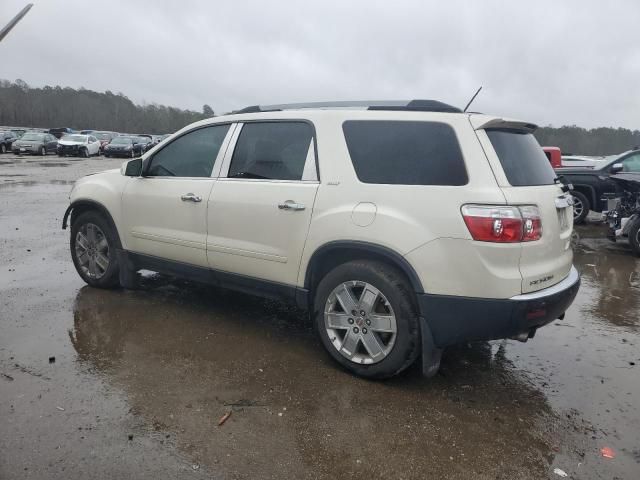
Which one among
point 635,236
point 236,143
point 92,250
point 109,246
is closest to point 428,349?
point 236,143

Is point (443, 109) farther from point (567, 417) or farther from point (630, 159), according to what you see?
point (630, 159)

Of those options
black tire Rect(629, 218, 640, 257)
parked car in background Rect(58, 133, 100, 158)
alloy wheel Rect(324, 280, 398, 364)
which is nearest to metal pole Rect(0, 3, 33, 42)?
alloy wheel Rect(324, 280, 398, 364)

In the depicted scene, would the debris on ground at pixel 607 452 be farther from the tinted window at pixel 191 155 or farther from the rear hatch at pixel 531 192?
the tinted window at pixel 191 155

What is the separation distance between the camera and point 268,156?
156 inches

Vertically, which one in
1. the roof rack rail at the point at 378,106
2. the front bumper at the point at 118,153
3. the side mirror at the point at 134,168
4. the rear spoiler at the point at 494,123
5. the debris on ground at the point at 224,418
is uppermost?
the roof rack rail at the point at 378,106

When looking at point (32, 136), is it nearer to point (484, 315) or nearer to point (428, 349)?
point (428, 349)

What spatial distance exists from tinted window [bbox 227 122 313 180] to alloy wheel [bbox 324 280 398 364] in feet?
3.15

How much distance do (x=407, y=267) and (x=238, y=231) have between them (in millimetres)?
1477

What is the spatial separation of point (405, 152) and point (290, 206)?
→ 0.92 meters

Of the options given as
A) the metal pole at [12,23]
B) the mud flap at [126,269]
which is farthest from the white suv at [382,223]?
the metal pole at [12,23]

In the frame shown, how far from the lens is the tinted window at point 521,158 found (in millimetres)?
3203

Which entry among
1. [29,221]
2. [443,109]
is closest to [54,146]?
[29,221]

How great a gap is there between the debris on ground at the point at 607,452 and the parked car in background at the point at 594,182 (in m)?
8.82

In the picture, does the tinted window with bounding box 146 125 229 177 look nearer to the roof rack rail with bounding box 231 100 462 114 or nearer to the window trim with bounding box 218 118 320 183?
the window trim with bounding box 218 118 320 183
